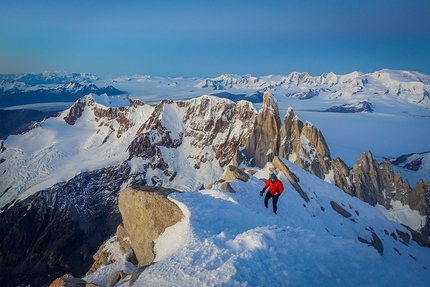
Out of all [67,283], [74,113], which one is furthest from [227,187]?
[74,113]

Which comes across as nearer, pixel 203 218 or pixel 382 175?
pixel 203 218

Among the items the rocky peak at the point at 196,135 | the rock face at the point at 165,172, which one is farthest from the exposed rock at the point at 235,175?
the rocky peak at the point at 196,135

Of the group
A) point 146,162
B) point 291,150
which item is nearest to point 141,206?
point 291,150

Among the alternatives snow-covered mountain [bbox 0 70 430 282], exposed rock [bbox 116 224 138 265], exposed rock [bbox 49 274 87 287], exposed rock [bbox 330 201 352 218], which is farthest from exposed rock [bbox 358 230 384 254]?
snow-covered mountain [bbox 0 70 430 282]

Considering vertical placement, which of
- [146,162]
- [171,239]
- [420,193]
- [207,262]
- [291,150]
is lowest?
[146,162]

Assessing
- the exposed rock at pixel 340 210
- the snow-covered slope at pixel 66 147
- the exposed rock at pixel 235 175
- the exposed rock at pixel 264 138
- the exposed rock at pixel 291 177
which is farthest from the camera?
the snow-covered slope at pixel 66 147

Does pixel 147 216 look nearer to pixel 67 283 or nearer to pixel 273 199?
pixel 67 283

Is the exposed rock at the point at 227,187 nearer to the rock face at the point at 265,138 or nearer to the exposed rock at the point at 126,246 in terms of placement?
the exposed rock at the point at 126,246

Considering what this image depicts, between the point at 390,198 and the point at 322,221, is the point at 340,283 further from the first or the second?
the point at 390,198

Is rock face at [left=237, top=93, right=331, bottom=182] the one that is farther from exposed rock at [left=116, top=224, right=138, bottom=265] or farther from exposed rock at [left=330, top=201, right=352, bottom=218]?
exposed rock at [left=116, top=224, right=138, bottom=265]
